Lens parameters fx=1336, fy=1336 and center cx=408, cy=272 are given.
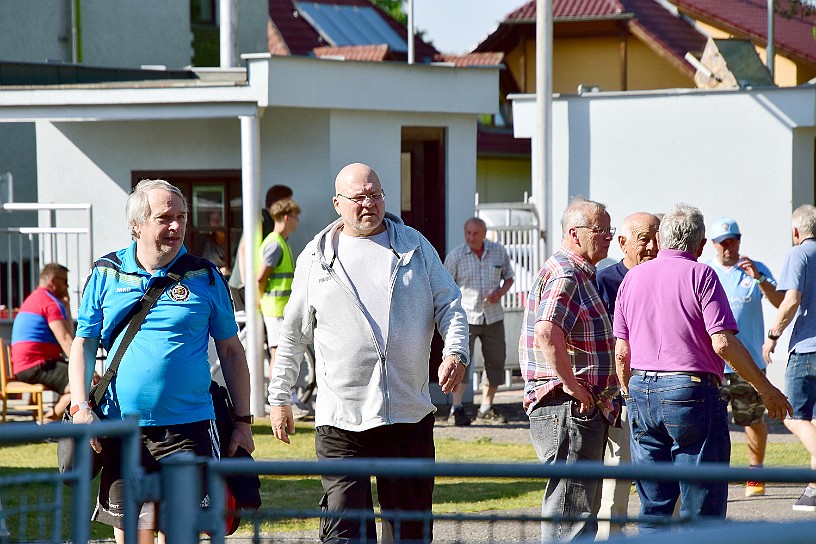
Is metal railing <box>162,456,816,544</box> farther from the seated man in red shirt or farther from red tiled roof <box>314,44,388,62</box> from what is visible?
red tiled roof <box>314,44,388,62</box>

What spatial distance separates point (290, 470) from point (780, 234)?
1448 centimetres

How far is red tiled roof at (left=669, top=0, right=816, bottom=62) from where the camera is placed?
128 feet

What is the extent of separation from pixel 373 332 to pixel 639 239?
204 centimetres

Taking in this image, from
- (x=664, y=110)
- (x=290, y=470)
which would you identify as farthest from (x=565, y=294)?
(x=664, y=110)

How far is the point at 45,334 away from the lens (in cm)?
1185

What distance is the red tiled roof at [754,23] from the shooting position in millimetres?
38875

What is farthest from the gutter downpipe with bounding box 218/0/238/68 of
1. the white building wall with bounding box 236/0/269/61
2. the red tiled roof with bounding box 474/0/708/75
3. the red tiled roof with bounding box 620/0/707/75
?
the red tiled roof with bounding box 620/0/707/75

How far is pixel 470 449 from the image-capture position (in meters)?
11.0

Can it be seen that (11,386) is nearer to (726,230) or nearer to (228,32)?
(228,32)

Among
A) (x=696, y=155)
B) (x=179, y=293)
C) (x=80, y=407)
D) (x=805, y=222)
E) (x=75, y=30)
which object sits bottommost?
(x=80, y=407)

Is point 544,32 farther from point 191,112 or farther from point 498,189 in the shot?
point 498,189

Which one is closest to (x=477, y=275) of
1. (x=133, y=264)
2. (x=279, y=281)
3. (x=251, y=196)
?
(x=279, y=281)

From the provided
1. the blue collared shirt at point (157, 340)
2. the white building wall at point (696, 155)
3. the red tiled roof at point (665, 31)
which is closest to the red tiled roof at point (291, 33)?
the red tiled roof at point (665, 31)

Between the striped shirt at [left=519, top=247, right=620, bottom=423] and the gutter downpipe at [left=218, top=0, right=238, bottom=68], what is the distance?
316 inches
